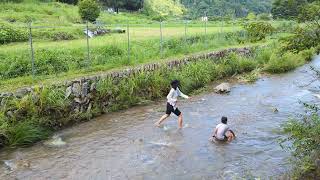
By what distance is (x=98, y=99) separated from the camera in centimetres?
1502

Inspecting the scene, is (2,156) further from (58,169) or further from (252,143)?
(252,143)

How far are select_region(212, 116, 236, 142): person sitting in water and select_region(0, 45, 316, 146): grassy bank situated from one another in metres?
2.76

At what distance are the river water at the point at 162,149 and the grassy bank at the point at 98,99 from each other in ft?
1.39

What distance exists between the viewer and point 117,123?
14117mm

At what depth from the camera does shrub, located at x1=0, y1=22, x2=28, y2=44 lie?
21231 millimetres

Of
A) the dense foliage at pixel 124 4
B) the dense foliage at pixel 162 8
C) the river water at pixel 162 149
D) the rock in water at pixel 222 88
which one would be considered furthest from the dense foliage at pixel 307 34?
the dense foliage at pixel 162 8

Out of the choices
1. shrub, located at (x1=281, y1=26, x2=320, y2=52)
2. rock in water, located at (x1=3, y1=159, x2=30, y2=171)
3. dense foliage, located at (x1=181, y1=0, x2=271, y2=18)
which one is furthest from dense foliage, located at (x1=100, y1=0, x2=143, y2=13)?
shrub, located at (x1=281, y1=26, x2=320, y2=52)

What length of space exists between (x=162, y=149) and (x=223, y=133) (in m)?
1.96

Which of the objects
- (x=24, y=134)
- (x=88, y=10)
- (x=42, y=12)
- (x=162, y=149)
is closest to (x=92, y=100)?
(x=24, y=134)

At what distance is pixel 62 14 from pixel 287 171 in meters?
29.7

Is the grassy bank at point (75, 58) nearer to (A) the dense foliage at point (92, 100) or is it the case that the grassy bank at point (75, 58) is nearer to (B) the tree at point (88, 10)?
(A) the dense foliage at point (92, 100)

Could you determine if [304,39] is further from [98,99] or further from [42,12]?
[42,12]

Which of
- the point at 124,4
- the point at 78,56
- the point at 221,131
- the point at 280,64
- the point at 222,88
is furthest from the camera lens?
the point at 124,4

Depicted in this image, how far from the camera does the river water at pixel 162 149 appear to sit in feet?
32.6
